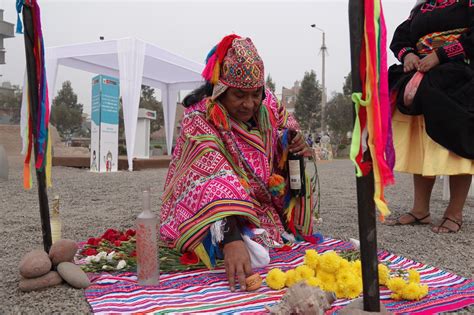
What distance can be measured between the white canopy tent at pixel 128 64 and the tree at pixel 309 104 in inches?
1005

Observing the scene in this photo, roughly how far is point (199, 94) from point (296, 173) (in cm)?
79

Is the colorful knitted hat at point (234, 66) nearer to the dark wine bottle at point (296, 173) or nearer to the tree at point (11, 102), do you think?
the dark wine bottle at point (296, 173)

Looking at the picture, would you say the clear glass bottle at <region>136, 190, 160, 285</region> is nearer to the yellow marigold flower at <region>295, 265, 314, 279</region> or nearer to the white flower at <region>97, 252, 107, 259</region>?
the white flower at <region>97, 252, 107, 259</region>

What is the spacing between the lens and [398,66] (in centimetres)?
343

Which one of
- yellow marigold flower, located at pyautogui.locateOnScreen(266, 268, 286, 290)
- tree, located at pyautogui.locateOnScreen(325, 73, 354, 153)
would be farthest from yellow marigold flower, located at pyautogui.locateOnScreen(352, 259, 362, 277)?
tree, located at pyautogui.locateOnScreen(325, 73, 354, 153)

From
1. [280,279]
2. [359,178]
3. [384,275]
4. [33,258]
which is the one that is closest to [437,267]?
[384,275]

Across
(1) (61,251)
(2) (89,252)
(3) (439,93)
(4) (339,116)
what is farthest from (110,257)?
(4) (339,116)

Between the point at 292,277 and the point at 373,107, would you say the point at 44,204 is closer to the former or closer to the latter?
the point at 292,277

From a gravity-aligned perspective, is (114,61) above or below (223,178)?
above

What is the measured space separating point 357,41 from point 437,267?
1606 mm

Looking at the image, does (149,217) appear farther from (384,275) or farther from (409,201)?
(409,201)

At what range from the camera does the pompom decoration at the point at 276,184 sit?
263 cm

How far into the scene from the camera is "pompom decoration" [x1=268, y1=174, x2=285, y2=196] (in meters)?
2.63

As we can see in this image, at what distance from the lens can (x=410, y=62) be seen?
3.27m
